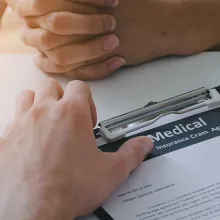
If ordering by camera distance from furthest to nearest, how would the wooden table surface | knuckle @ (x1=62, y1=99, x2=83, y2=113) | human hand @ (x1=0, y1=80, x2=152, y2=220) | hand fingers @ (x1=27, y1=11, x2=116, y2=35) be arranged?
the wooden table surface → hand fingers @ (x1=27, y1=11, x2=116, y2=35) → knuckle @ (x1=62, y1=99, x2=83, y2=113) → human hand @ (x1=0, y1=80, x2=152, y2=220)

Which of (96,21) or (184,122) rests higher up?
(96,21)

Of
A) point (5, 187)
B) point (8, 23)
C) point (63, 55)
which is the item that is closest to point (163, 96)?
point (63, 55)

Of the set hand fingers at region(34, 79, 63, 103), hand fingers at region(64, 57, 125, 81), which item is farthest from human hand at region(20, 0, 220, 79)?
hand fingers at region(34, 79, 63, 103)

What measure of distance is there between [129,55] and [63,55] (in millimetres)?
122

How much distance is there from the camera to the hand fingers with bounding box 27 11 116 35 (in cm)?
82

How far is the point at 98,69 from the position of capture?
857 millimetres

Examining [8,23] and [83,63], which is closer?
[83,63]

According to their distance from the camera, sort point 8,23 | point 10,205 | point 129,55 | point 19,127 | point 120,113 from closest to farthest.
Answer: point 10,205
point 19,127
point 120,113
point 129,55
point 8,23

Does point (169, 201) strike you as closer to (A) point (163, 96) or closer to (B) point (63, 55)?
(A) point (163, 96)

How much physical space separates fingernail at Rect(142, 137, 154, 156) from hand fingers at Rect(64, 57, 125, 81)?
230 millimetres

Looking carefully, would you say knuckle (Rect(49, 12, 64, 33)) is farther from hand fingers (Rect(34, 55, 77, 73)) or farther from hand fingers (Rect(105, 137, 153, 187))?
hand fingers (Rect(105, 137, 153, 187))

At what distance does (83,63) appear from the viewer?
2.86 ft

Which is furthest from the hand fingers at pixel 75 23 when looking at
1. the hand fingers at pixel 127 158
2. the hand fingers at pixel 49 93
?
the hand fingers at pixel 127 158

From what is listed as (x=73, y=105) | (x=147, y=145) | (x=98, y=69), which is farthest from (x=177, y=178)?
(x=98, y=69)
